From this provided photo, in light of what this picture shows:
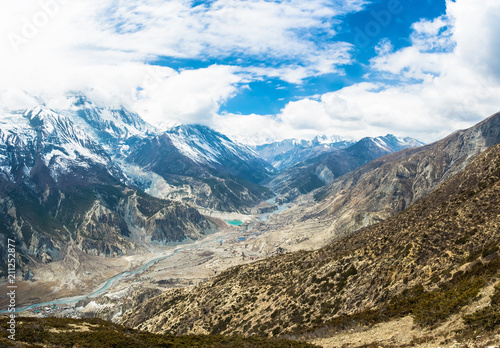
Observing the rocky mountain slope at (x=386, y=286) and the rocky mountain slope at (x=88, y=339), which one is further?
the rocky mountain slope at (x=88, y=339)

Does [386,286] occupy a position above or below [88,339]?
below

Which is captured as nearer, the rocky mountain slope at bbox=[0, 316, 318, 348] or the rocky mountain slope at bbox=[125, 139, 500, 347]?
the rocky mountain slope at bbox=[125, 139, 500, 347]

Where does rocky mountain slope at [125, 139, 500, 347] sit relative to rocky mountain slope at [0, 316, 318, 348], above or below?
below

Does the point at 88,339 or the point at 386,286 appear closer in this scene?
the point at 88,339

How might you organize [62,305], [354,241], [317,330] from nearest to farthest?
[317,330]
[354,241]
[62,305]

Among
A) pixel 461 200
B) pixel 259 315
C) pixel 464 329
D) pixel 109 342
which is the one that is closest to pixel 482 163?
pixel 461 200

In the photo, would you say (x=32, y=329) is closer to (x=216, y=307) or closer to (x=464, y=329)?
(x=464, y=329)

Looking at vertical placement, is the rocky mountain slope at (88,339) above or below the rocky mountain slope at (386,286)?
above

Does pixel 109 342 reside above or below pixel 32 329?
below
